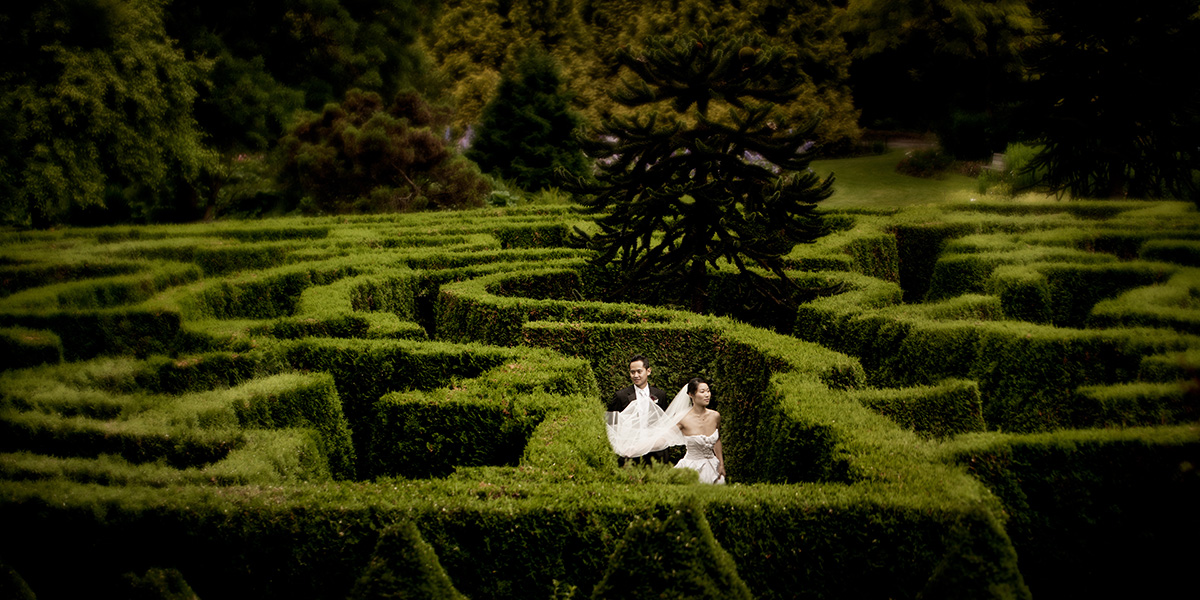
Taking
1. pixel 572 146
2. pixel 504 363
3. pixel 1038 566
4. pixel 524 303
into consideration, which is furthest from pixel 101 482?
pixel 572 146

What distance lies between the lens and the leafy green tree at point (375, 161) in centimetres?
2022

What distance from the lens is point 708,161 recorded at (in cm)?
1009

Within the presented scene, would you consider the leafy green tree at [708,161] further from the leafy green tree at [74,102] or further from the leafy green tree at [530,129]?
the leafy green tree at [530,129]

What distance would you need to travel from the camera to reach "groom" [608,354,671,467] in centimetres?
816

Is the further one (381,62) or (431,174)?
Answer: (381,62)

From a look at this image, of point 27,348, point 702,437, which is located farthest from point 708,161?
point 27,348

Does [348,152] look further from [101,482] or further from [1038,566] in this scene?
[1038,566]

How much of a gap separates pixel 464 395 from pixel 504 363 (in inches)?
44.1

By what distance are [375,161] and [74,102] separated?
40.9ft

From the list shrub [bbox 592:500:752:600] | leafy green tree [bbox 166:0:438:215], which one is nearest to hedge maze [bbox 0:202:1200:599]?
shrub [bbox 592:500:752:600]

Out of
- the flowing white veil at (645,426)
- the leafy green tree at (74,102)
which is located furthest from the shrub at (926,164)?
the leafy green tree at (74,102)

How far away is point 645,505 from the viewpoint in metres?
4.81

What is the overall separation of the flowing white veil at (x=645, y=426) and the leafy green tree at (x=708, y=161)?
9.20 feet

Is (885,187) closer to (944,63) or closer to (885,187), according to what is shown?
(885,187)
